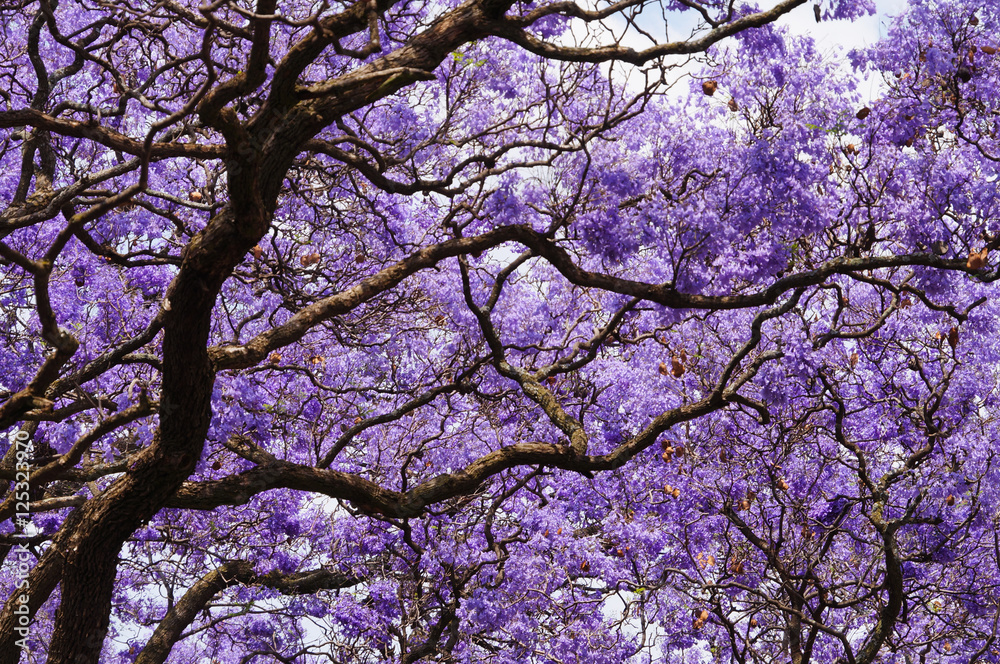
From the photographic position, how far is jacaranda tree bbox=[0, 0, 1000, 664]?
23.2ft

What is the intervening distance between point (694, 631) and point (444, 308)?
382 centimetres

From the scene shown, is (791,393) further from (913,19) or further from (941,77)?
(913,19)

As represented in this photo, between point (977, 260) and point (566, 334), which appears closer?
point (977, 260)

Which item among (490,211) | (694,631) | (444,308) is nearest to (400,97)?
(490,211)

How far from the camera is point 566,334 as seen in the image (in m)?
8.22

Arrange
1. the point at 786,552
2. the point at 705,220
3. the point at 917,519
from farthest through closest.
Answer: the point at 786,552 < the point at 705,220 < the point at 917,519

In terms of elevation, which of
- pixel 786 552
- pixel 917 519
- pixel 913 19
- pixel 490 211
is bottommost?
pixel 917 519

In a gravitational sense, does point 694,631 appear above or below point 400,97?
below

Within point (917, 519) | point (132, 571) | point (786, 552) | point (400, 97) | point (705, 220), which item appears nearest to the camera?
point (917, 519)

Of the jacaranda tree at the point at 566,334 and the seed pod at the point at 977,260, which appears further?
the jacaranda tree at the point at 566,334

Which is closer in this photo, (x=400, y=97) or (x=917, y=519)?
(x=917, y=519)

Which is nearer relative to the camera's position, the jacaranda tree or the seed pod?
the seed pod

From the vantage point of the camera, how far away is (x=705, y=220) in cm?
761

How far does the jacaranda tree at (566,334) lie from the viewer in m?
7.09
